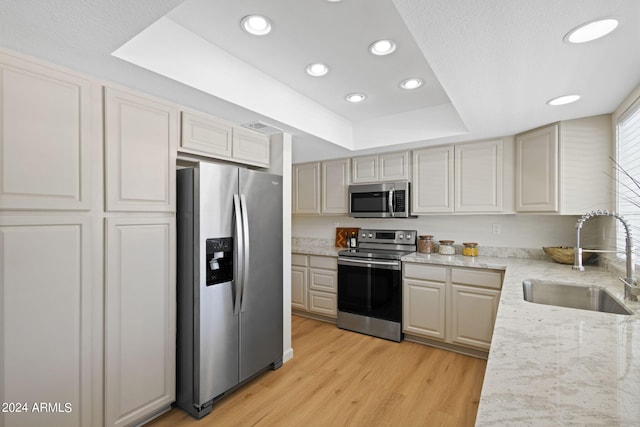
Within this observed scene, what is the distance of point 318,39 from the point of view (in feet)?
5.78

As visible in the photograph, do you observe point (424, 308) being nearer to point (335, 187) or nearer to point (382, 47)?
point (335, 187)

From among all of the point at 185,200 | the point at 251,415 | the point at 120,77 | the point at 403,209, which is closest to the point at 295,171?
the point at 403,209

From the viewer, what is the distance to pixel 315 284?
3711 millimetres

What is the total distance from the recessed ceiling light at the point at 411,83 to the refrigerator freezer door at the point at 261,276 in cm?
129

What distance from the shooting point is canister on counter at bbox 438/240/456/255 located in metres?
3.22

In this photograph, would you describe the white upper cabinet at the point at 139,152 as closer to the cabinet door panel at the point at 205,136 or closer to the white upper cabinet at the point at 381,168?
the cabinet door panel at the point at 205,136

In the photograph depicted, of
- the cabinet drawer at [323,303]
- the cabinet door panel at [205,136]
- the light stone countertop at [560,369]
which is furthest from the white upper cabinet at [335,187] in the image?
the light stone countertop at [560,369]

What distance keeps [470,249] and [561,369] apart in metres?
2.49

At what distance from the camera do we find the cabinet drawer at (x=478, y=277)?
2625 mm

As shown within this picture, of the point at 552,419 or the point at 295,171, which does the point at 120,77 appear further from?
the point at 295,171

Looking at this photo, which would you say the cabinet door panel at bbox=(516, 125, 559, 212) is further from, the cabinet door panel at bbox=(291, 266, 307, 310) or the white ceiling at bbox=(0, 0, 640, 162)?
the cabinet door panel at bbox=(291, 266, 307, 310)

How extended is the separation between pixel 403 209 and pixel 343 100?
1.40 meters

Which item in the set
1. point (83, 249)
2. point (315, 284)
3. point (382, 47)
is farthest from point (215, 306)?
point (382, 47)

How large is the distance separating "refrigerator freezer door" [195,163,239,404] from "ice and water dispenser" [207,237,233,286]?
3cm
